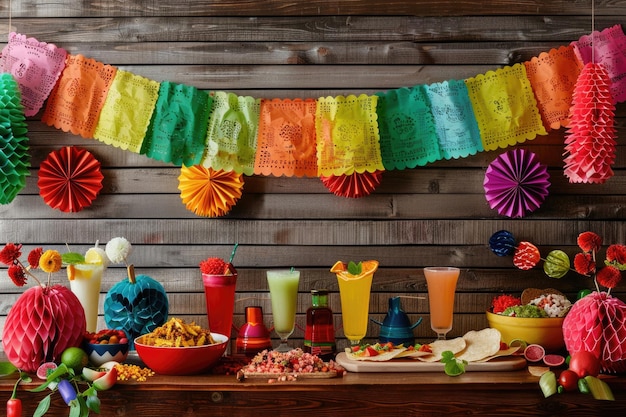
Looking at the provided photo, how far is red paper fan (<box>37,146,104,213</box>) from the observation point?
8.36 ft

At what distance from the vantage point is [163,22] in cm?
262

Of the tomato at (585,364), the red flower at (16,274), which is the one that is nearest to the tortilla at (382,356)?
the tomato at (585,364)

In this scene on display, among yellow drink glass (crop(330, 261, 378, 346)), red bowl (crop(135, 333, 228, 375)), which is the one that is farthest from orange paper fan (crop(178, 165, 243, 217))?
red bowl (crop(135, 333, 228, 375))

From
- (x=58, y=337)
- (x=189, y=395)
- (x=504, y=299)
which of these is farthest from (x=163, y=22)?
(x=504, y=299)

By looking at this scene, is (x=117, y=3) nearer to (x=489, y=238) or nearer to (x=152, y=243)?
(x=152, y=243)

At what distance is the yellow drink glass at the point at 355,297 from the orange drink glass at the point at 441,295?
209mm

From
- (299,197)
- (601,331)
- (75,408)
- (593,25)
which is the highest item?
(593,25)

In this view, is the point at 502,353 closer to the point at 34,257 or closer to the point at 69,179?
the point at 34,257

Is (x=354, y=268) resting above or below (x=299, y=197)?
below

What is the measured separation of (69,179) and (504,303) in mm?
1617

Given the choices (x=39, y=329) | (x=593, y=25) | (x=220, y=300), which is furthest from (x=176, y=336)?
(x=593, y=25)

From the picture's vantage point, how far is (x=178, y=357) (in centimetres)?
211

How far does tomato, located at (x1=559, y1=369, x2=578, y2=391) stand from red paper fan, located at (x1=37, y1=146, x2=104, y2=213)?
5.55ft

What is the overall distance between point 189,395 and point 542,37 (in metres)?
1.79
